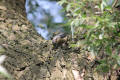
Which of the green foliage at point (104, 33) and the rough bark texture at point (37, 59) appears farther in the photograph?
the rough bark texture at point (37, 59)

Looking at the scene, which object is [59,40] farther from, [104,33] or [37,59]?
[104,33]

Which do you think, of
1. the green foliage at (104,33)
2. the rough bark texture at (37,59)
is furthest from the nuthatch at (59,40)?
the green foliage at (104,33)

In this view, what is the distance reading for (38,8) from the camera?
3.57m

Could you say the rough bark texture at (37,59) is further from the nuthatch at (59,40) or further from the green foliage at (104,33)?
the green foliage at (104,33)

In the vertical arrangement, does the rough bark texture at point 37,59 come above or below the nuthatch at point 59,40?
below

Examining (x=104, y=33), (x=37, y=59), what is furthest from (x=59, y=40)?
(x=104, y=33)

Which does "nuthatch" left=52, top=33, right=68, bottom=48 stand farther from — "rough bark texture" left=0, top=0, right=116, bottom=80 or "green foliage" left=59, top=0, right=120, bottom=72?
"green foliage" left=59, top=0, right=120, bottom=72

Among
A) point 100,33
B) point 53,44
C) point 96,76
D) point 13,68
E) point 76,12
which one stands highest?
point 76,12

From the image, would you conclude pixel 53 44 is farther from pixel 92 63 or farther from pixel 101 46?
pixel 101 46

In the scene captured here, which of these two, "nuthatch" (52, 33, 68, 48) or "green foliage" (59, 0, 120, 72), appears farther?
"nuthatch" (52, 33, 68, 48)

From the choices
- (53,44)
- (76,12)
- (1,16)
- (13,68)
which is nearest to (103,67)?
(76,12)

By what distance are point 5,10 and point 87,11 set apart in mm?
1018

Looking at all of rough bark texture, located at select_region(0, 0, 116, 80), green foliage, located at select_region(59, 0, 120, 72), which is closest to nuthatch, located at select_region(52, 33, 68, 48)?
rough bark texture, located at select_region(0, 0, 116, 80)

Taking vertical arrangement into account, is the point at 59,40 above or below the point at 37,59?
above
